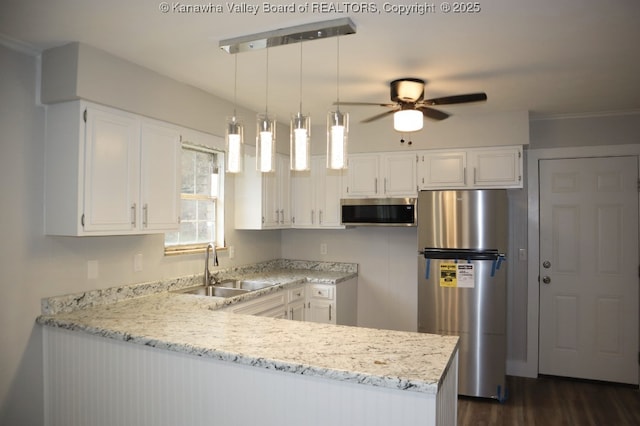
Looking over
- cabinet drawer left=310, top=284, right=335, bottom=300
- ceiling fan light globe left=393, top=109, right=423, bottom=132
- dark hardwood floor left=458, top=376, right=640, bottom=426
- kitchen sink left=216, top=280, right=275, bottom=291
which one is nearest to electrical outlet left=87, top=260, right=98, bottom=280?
kitchen sink left=216, top=280, right=275, bottom=291

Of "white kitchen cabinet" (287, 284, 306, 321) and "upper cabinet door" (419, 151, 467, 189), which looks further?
"upper cabinet door" (419, 151, 467, 189)

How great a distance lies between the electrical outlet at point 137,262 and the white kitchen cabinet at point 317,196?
5.98 ft

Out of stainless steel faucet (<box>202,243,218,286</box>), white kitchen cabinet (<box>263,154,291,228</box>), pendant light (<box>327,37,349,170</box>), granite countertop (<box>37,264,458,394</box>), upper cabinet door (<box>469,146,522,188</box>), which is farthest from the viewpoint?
white kitchen cabinet (<box>263,154,291,228</box>)

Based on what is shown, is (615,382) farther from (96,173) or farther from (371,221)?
(96,173)

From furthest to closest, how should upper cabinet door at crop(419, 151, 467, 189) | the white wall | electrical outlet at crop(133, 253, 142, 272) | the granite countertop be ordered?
upper cabinet door at crop(419, 151, 467, 189)
electrical outlet at crop(133, 253, 142, 272)
the white wall
the granite countertop

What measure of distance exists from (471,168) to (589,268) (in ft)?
4.58

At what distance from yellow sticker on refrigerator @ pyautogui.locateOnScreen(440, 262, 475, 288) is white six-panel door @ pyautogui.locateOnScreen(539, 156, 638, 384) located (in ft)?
3.31

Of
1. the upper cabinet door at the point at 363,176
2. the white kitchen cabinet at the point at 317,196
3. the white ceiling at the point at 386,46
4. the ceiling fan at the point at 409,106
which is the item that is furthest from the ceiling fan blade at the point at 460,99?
the white kitchen cabinet at the point at 317,196

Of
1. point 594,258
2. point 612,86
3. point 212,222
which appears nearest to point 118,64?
point 212,222

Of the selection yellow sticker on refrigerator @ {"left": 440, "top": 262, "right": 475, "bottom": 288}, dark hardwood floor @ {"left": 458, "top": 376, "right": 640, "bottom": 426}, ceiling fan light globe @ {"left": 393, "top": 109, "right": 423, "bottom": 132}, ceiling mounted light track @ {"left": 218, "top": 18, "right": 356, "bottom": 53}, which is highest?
ceiling mounted light track @ {"left": 218, "top": 18, "right": 356, "bottom": 53}

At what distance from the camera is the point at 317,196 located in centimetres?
457

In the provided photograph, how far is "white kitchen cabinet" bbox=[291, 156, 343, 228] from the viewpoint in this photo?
4500 millimetres

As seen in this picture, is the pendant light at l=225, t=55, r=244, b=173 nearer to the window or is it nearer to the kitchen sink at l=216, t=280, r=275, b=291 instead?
the window

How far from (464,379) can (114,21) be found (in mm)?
3462
